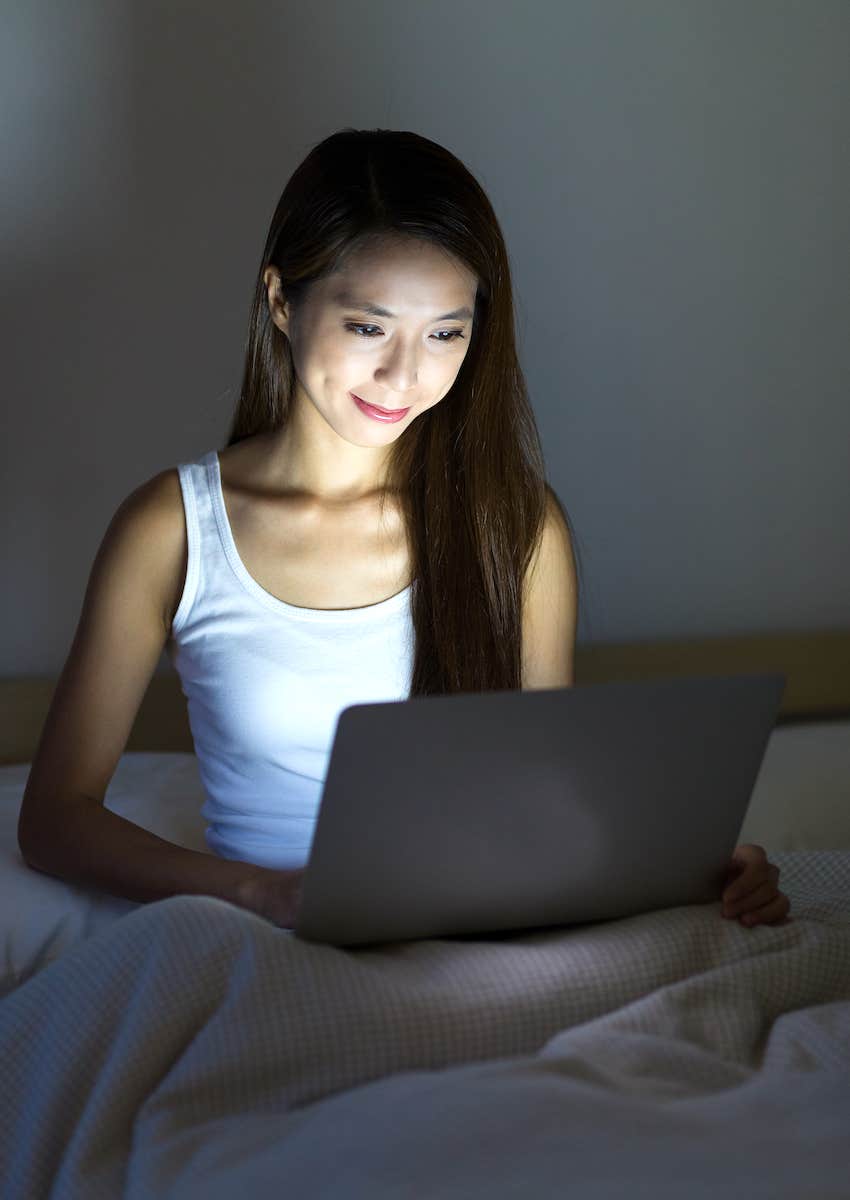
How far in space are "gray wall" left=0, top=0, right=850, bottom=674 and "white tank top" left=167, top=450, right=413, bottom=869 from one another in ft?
1.71

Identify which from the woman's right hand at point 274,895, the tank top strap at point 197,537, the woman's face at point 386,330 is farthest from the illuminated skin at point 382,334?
the woman's right hand at point 274,895

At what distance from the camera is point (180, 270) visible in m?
1.85

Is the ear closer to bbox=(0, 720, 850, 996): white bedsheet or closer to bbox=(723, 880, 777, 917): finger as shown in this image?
bbox=(0, 720, 850, 996): white bedsheet

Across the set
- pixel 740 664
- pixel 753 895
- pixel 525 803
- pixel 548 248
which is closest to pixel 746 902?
pixel 753 895

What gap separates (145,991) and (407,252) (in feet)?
2.48

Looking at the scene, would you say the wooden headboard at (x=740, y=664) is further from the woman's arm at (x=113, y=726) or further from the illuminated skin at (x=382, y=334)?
the illuminated skin at (x=382, y=334)

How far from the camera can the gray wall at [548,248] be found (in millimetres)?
1802

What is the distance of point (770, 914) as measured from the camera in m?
1.06

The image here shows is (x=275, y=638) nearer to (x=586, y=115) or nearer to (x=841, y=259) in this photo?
(x=586, y=115)

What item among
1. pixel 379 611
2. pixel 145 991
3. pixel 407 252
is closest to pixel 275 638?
pixel 379 611

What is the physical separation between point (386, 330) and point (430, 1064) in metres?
0.72

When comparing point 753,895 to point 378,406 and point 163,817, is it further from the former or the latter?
point 163,817

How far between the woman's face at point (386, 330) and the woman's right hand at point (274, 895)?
1.57 ft

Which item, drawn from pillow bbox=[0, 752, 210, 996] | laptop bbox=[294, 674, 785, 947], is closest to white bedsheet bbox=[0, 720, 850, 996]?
pillow bbox=[0, 752, 210, 996]
